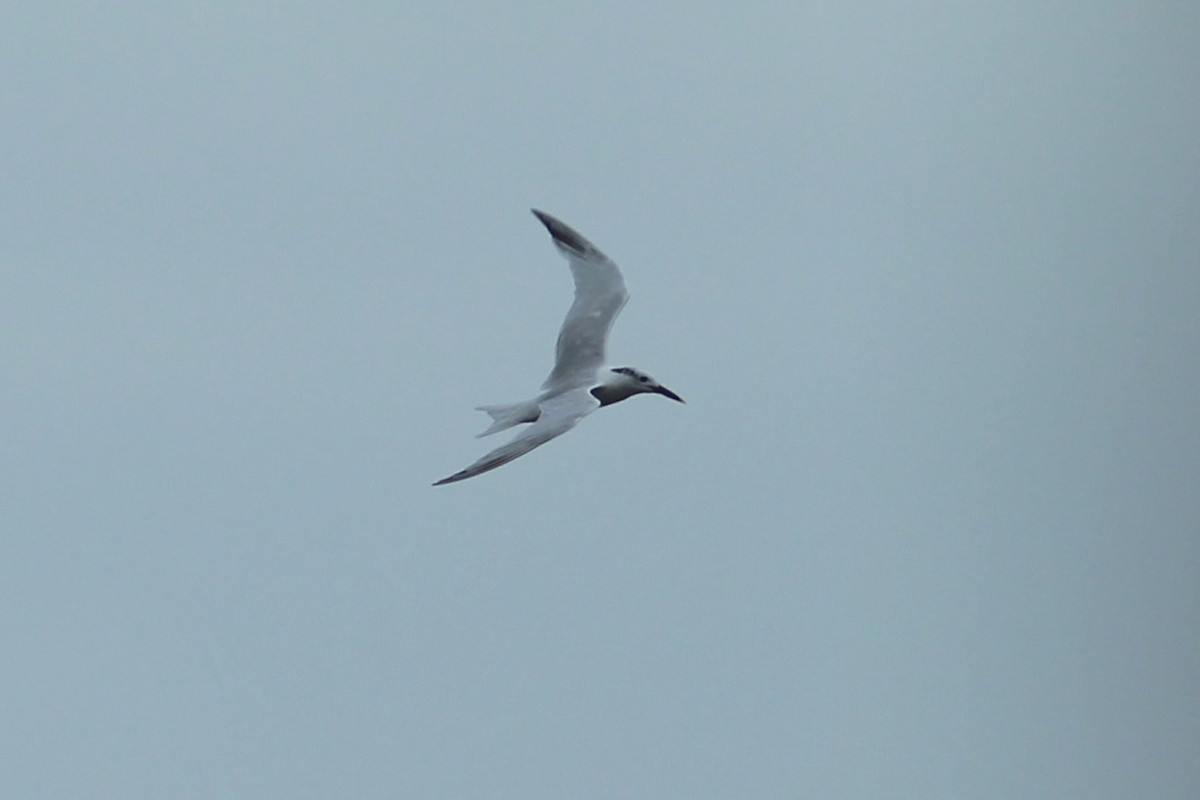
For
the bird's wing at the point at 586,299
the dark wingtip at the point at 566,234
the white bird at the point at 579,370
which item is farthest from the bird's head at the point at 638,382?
the dark wingtip at the point at 566,234

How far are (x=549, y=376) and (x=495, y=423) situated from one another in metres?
1.65

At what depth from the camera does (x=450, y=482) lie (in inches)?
475

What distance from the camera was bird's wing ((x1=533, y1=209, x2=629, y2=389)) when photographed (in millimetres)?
18141

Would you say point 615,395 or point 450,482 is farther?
point 615,395

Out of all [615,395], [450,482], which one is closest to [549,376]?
[615,395]

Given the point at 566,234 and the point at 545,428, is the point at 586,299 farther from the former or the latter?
the point at 545,428

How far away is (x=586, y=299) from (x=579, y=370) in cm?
114

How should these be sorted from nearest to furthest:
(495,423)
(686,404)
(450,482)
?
1. (450,482)
2. (495,423)
3. (686,404)

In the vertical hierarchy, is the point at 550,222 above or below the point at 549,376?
above

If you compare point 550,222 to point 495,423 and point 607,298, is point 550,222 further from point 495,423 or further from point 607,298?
point 495,423

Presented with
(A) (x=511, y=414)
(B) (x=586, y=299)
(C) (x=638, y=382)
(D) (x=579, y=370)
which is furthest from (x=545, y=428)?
(B) (x=586, y=299)

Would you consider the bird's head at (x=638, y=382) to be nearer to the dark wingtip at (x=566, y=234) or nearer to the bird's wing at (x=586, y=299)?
the bird's wing at (x=586, y=299)

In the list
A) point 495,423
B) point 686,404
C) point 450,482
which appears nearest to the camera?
point 450,482

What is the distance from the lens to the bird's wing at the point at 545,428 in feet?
42.0
